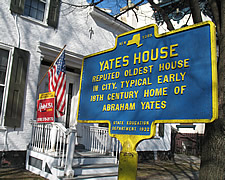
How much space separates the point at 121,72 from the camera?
267cm

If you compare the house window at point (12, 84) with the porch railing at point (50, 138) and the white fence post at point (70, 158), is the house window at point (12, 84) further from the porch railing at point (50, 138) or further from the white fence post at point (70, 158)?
the white fence post at point (70, 158)

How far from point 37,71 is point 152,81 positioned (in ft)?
19.4

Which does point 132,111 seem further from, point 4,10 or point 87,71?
point 4,10

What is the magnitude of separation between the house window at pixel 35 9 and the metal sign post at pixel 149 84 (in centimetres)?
575

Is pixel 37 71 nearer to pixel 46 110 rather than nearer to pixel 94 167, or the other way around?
pixel 46 110

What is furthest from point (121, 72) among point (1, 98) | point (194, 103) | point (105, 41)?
point (105, 41)

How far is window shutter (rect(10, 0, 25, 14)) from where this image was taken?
7114 millimetres

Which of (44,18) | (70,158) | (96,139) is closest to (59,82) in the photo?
(70,158)

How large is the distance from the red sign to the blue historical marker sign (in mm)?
2949

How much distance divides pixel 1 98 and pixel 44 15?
3.21 m

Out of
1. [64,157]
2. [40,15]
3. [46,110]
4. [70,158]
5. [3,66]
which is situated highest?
[40,15]

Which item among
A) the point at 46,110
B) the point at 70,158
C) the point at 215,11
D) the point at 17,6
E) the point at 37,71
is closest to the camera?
the point at 215,11

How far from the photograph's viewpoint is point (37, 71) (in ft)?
24.8

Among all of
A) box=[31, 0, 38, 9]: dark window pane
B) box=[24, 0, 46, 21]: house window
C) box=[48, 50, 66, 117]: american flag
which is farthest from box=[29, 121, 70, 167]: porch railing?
box=[31, 0, 38, 9]: dark window pane
